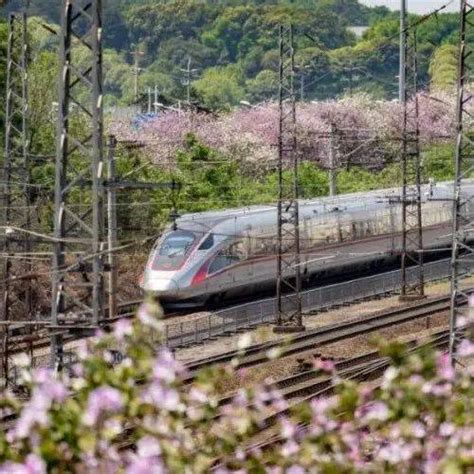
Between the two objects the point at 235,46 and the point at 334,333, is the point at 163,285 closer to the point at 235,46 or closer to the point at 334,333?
the point at 334,333

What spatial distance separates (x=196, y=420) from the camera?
9273mm

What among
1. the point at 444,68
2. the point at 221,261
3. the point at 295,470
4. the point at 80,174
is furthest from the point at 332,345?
the point at 444,68

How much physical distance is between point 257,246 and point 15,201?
6369 millimetres

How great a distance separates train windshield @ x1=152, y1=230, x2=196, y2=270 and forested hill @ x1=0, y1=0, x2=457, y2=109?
361 ft

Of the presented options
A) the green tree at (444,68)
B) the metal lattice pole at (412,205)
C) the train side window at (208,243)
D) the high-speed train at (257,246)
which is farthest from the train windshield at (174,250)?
the green tree at (444,68)

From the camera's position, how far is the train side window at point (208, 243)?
38.7 meters

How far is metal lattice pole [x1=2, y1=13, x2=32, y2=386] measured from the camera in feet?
97.1

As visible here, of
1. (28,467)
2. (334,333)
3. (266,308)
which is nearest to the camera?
(28,467)

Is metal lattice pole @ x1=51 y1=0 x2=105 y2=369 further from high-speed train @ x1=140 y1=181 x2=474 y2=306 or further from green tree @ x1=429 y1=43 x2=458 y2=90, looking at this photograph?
green tree @ x1=429 y1=43 x2=458 y2=90

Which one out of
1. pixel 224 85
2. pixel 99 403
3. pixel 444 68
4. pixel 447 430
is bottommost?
pixel 447 430

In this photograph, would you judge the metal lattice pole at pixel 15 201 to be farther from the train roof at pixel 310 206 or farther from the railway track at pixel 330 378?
the railway track at pixel 330 378

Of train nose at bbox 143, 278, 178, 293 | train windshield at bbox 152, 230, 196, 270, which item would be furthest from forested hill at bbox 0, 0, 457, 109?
train nose at bbox 143, 278, 178, 293

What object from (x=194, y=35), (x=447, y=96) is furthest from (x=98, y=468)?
(x=194, y=35)

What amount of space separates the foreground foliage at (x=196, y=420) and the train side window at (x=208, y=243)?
28581 mm
